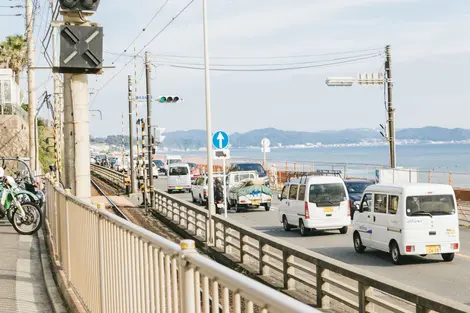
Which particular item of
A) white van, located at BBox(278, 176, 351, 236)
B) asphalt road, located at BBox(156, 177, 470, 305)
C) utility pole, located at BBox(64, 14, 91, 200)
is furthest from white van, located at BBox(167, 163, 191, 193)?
utility pole, located at BBox(64, 14, 91, 200)

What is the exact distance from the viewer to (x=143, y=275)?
5.23 m

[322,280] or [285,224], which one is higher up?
[322,280]

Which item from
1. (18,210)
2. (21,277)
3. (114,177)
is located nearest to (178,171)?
(114,177)

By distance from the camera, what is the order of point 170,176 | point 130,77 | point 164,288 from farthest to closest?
point 170,176, point 130,77, point 164,288

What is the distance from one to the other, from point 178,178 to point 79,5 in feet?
133

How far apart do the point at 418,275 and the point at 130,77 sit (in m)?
29.5

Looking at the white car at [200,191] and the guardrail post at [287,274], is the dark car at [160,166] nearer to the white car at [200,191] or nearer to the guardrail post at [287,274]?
the white car at [200,191]

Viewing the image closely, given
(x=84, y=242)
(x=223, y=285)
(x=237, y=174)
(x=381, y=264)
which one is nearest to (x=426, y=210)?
(x=381, y=264)

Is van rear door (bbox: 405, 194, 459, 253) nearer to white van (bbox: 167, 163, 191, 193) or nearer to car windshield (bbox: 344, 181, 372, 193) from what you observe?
car windshield (bbox: 344, 181, 372, 193)

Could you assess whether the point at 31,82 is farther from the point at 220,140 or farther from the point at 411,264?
the point at 411,264

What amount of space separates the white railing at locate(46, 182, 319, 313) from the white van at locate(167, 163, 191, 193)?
39.4m

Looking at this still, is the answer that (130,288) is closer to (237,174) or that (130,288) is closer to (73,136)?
(73,136)

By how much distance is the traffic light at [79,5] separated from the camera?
9.16 meters

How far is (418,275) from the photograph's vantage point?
15.3 m
